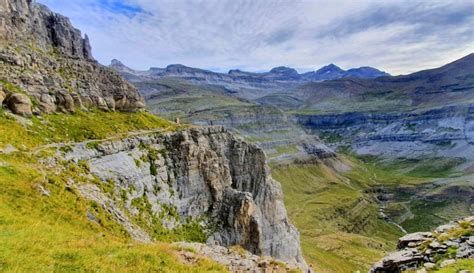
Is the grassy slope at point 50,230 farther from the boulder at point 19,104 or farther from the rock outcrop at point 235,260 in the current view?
the boulder at point 19,104

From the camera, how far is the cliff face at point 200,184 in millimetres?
34875

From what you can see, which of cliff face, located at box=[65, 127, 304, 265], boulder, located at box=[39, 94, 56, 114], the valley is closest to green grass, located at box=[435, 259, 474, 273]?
the valley

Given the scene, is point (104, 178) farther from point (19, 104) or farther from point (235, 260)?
point (235, 260)

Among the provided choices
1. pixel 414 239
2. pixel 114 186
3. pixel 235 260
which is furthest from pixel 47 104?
pixel 414 239

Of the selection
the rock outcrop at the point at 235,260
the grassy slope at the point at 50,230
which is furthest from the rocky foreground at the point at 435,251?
the grassy slope at the point at 50,230

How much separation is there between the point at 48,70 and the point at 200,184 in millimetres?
24448

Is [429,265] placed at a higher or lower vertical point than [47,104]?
lower

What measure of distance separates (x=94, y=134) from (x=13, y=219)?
22010mm

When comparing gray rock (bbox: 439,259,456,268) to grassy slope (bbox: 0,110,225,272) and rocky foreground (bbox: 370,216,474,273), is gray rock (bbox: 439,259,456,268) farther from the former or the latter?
grassy slope (bbox: 0,110,225,272)

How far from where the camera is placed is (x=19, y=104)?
32656 mm

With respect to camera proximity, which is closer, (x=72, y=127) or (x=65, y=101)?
(x=72, y=127)

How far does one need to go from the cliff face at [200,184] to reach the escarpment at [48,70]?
8.64 metres

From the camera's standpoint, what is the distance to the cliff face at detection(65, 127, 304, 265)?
34.9 metres

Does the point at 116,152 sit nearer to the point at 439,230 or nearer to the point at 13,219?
the point at 13,219
